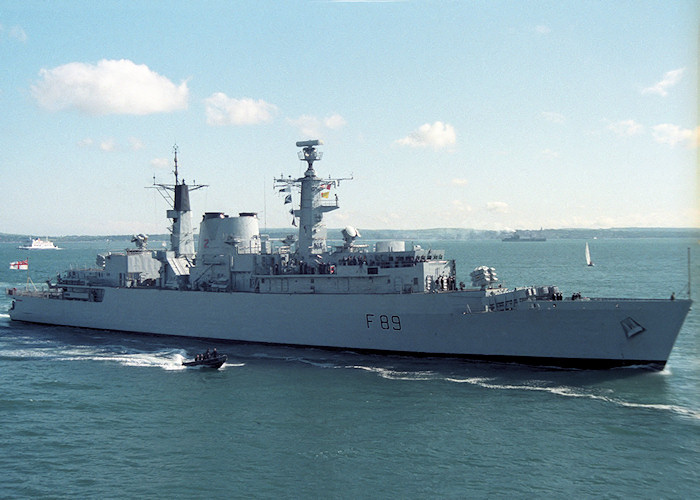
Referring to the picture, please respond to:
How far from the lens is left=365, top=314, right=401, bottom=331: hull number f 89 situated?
83.8 feet

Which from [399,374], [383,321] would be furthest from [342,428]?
[383,321]

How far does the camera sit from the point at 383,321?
2581cm

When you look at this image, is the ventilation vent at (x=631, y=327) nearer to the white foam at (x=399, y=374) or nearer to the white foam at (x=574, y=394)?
the white foam at (x=574, y=394)

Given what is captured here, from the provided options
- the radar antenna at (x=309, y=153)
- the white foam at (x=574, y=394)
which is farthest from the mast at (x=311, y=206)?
the white foam at (x=574, y=394)

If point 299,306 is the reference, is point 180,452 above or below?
below

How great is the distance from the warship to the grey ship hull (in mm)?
46

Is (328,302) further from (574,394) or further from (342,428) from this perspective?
(574,394)

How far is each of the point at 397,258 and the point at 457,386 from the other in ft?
24.9

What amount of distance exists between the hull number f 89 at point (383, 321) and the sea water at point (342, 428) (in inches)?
56.0

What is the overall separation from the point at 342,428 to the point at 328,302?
32.2ft

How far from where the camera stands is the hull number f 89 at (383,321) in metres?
25.5

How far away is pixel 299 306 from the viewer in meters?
27.6

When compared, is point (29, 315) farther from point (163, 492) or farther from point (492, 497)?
point (492, 497)

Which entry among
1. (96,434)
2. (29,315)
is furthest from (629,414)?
(29,315)
